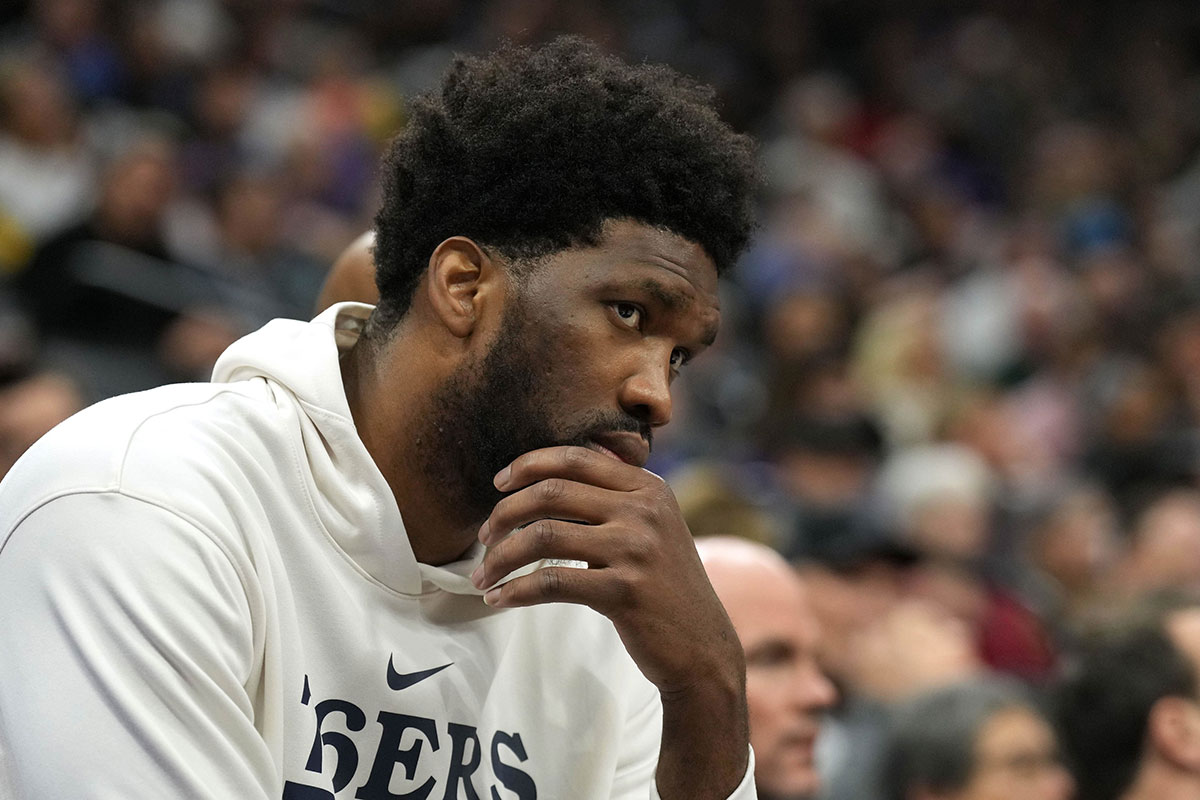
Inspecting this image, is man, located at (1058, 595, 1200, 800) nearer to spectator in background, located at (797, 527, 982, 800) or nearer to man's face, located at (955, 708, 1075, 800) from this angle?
man's face, located at (955, 708, 1075, 800)

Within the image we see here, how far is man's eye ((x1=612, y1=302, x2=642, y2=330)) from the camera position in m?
→ 1.96

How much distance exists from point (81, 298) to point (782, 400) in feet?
11.1

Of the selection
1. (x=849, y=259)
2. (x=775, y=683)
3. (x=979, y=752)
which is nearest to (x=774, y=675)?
(x=775, y=683)

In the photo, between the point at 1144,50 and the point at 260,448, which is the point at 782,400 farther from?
the point at 1144,50

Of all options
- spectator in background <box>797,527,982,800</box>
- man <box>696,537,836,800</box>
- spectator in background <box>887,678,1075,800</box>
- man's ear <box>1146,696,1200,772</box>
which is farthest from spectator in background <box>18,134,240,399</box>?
man's ear <box>1146,696,1200,772</box>

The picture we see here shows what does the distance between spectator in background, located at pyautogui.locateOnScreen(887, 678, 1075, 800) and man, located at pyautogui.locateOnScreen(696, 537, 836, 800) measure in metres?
0.23

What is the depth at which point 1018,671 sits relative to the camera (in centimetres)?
529

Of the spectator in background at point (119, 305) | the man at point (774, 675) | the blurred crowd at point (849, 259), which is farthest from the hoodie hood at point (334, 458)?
the spectator in background at point (119, 305)

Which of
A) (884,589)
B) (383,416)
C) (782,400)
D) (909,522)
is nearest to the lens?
(383,416)

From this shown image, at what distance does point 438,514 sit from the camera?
2057 millimetres

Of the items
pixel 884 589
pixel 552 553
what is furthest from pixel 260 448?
pixel 884 589

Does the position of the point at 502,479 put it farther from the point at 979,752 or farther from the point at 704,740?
the point at 979,752

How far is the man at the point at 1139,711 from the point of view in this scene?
3.17m

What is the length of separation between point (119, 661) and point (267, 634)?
24 cm
